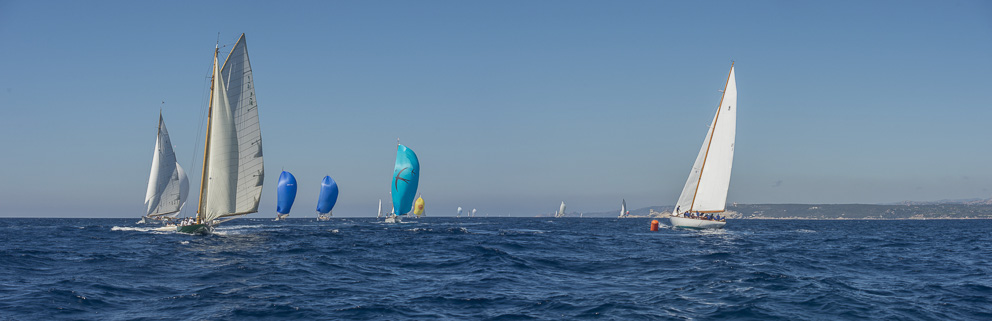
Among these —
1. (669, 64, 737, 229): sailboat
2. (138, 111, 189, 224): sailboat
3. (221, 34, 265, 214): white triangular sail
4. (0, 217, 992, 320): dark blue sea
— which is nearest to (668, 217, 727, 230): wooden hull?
(669, 64, 737, 229): sailboat

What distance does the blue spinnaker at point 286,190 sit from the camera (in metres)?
97.4

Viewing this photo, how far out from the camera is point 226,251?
32438 mm

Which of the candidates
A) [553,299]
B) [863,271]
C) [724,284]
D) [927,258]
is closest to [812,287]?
[724,284]

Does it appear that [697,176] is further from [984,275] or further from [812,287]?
[812,287]

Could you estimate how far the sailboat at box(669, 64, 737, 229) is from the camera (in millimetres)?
60750

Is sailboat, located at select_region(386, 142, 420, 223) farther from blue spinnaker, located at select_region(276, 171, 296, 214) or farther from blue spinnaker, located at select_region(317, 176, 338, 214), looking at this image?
blue spinnaker, located at select_region(317, 176, 338, 214)

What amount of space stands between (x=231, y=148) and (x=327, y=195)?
74145 millimetres

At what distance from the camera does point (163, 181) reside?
70500 mm

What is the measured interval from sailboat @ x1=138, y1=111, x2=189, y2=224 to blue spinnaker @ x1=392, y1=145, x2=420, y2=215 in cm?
2717

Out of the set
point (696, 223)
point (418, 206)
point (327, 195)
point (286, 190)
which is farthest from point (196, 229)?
point (418, 206)

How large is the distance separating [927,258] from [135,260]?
36.8 m

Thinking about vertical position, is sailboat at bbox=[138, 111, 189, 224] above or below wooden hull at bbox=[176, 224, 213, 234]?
above

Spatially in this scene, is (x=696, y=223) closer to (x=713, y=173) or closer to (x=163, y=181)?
(x=713, y=173)

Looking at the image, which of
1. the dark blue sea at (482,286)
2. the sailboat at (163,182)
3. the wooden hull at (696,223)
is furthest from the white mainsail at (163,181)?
the wooden hull at (696,223)
